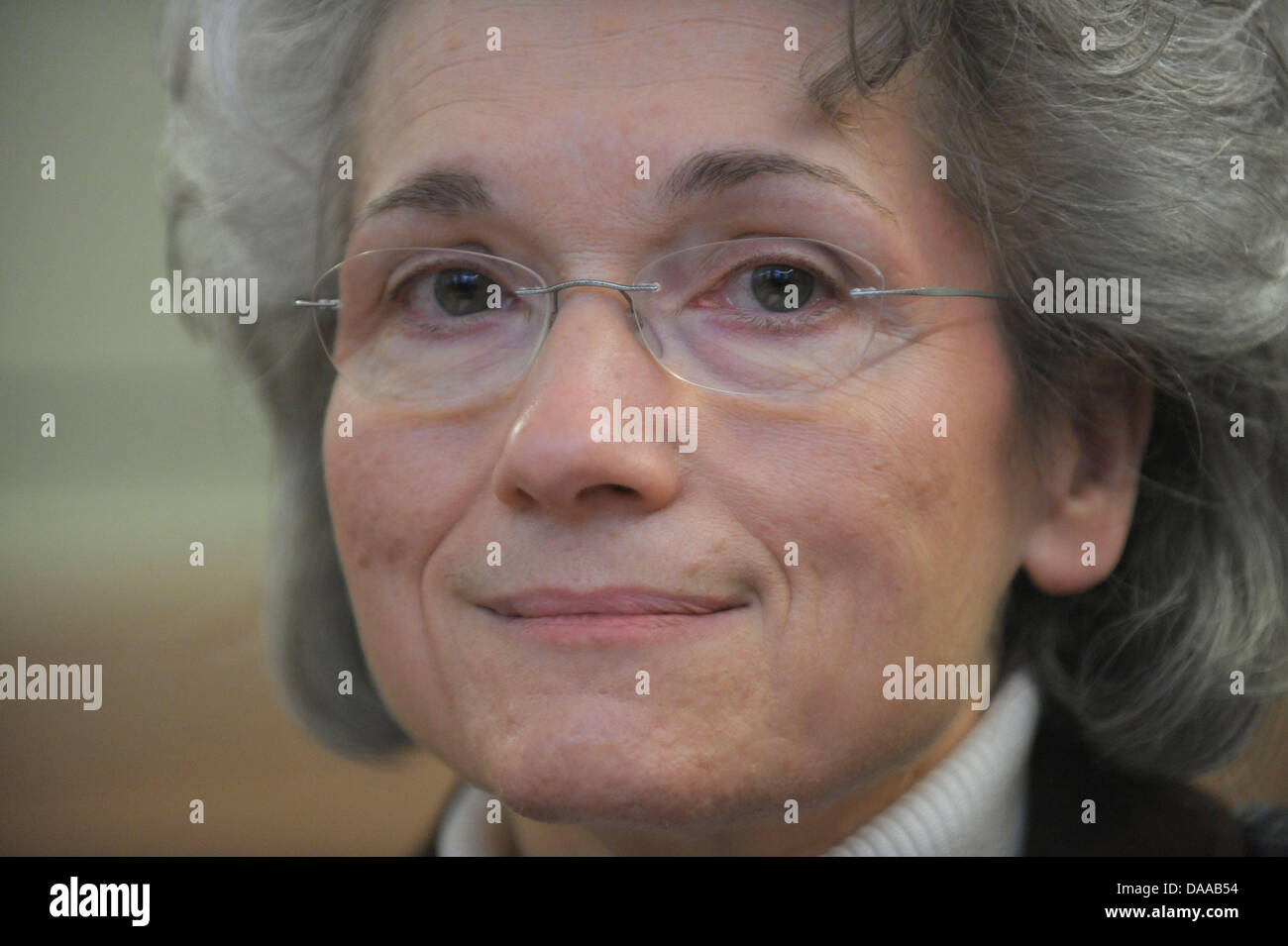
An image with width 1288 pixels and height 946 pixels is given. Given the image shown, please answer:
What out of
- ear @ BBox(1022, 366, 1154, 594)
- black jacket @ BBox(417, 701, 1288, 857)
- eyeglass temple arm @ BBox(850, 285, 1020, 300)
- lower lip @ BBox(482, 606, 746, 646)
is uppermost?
eyeglass temple arm @ BBox(850, 285, 1020, 300)

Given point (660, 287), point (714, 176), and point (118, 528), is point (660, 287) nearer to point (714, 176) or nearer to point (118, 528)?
point (714, 176)

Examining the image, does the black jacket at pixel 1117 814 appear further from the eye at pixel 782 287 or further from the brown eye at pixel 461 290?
the brown eye at pixel 461 290

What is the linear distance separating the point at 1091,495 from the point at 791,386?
45cm

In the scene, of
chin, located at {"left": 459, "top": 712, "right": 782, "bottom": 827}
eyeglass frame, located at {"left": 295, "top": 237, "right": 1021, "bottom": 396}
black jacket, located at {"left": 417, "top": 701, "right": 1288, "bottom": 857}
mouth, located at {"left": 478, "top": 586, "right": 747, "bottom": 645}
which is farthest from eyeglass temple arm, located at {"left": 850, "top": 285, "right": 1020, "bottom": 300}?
black jacket, located at {"left": 417, "top": 701, "right": 1288, "bottom": 857}

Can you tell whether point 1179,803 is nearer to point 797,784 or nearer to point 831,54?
point 797,784

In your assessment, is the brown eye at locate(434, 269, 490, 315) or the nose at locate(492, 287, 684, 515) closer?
the nose at locate(492, 287, 684, 515)

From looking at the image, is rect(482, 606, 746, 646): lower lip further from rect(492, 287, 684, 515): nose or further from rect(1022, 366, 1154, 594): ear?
rect(1022, 366, 1154, 594): ear

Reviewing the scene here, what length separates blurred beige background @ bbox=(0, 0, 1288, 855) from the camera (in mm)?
2555

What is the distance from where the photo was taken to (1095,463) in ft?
4.66

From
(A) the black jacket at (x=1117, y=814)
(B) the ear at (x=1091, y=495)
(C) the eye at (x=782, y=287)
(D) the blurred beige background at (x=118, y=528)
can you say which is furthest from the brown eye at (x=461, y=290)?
(D) the blurred beige background at (x=118, y=528)

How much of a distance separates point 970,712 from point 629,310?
0.66 m

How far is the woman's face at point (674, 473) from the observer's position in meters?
1.15

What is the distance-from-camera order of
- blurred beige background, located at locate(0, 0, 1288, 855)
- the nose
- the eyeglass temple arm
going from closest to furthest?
the nose
the eyeglass temple arm
blurred beige background, located at locate(0, 0, 1288, 855)

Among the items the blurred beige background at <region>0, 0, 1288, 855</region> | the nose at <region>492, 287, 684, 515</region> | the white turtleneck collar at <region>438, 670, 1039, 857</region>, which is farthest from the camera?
the blurred beige background at <region>0, 0, 1288, 855</region>
